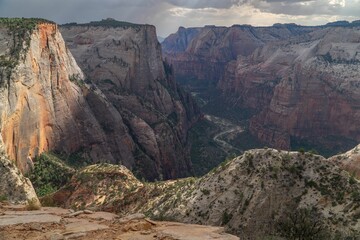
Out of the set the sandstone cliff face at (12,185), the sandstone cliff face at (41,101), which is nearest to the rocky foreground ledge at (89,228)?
the sandstone cliff face at (12,185)

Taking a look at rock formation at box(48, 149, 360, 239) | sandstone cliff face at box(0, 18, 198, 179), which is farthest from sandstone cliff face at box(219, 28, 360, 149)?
rock formation at box(48, 149, 360, 239)

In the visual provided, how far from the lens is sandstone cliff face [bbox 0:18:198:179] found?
67.6 metres

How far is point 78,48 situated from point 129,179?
77.9 meters

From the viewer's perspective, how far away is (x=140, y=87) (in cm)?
12400

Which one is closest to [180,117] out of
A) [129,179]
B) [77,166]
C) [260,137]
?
[260,137]

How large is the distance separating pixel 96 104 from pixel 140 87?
32.5 m

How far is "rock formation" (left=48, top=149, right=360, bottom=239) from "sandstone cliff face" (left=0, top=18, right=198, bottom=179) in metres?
32.6

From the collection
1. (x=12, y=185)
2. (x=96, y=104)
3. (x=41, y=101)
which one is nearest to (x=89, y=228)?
(x=12, y=185)

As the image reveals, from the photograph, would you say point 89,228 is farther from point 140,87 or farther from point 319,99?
point 319,99

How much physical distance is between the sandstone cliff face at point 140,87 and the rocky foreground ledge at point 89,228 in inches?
2558

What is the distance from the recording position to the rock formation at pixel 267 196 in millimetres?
34312

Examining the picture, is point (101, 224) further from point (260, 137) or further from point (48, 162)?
point (260, 137)

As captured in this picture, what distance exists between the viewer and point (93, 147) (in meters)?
85.4

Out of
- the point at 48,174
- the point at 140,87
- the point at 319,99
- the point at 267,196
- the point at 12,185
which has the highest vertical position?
the point at 140,87
